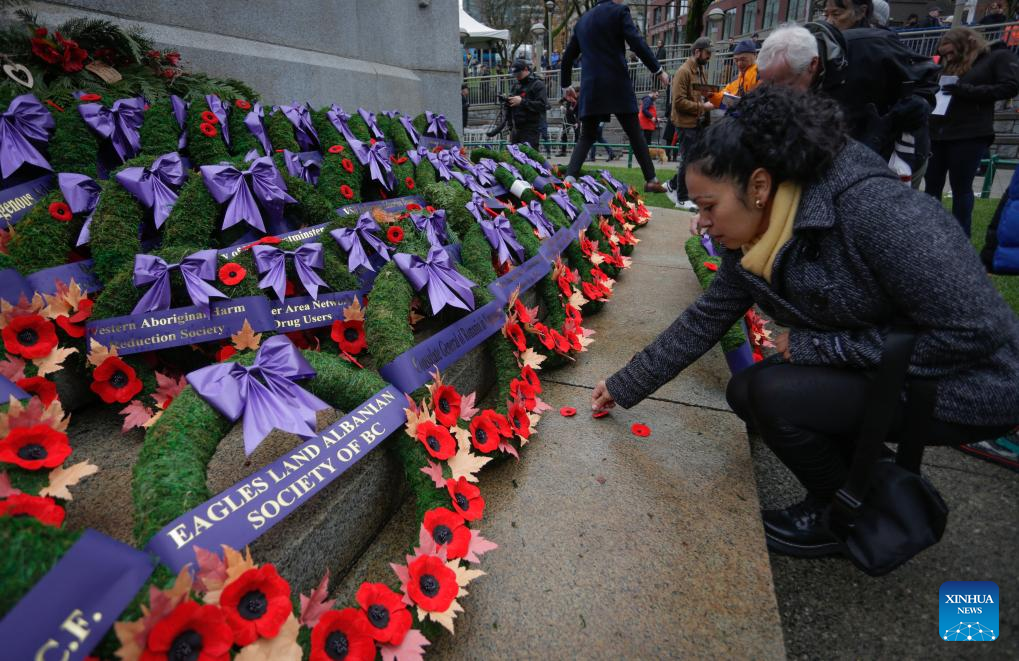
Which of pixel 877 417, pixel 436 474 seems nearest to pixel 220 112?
pixel 436 474

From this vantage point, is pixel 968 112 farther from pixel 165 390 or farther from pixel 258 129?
pixel 165 390

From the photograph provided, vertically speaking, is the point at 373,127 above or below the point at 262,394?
above

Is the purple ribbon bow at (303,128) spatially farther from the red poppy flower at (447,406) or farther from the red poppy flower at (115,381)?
the red poppy flower at (447,406)

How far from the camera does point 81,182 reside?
2094 mm

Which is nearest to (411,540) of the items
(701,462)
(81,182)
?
(701,462)

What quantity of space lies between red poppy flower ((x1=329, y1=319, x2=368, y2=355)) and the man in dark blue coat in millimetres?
3891

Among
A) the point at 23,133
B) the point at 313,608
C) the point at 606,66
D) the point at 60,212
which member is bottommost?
the point at 313,608

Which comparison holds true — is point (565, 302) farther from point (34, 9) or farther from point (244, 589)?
point (34, 9)

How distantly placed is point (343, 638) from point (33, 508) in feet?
1.98

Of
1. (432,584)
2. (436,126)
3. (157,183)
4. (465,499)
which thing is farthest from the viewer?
(436,126)

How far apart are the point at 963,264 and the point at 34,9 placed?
161 inches

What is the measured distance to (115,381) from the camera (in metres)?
1.67

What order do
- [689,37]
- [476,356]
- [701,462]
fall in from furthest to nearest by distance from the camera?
1. [689,37]
2. [476,356]
3. [701,462]

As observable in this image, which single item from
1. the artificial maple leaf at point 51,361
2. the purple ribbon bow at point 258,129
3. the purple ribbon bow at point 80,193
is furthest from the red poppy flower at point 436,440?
the purple ribbon bow at point 258,129
